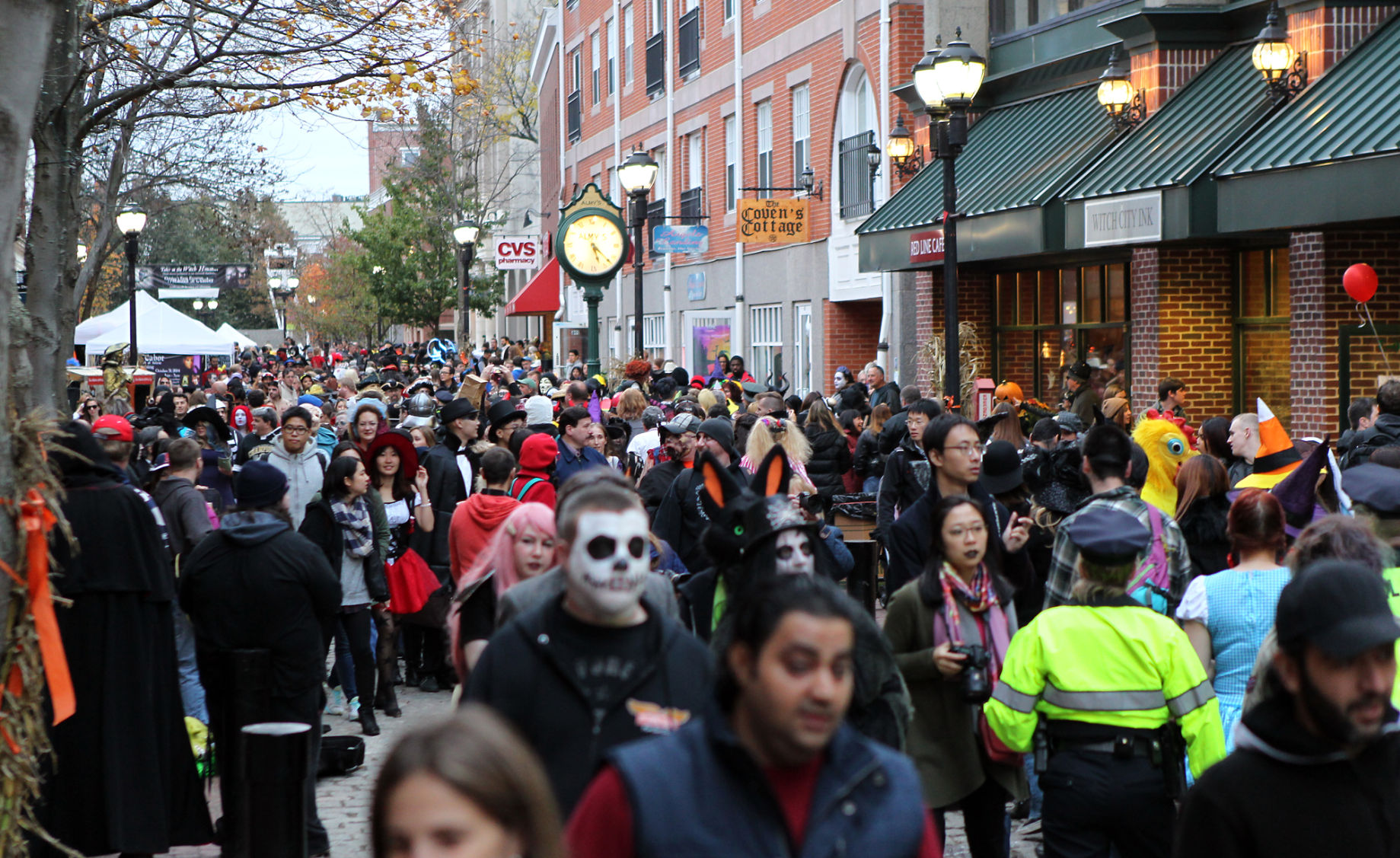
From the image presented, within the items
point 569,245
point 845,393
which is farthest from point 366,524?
point 569,245

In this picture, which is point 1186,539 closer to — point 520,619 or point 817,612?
point 520,619

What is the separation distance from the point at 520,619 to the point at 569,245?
48.3 ft

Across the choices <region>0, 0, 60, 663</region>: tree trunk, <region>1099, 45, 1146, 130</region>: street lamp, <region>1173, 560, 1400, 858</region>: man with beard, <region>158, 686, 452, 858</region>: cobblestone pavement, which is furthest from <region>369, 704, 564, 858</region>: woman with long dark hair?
<region>1099, 45, 1146, 130</region>: street lamp

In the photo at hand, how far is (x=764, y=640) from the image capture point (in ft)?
9.16

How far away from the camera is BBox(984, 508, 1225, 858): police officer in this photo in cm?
489

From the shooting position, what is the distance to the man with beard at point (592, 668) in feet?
12.6

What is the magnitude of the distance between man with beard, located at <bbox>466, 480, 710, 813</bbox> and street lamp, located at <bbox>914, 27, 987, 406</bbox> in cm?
987

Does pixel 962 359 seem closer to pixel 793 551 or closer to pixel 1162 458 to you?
pixel 1162 458

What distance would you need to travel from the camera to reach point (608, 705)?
3.82m

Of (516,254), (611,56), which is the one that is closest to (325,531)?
(516,254)

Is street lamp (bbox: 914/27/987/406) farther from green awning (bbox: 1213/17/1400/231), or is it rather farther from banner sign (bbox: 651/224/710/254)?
banner sign (bbox: 651/224/710/254)

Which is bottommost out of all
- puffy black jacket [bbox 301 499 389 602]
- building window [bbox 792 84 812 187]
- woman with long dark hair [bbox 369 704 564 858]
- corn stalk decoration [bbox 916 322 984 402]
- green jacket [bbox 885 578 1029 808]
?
green jacket [bbox 885 578 1029 808]

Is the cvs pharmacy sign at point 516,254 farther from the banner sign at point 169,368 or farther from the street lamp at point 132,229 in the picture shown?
the street lamp at point 132,229

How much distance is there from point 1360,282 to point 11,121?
11019 millimetres
